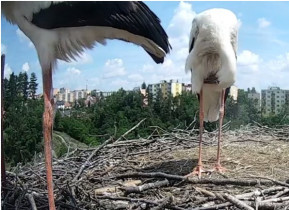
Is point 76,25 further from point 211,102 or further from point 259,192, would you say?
point 211,102

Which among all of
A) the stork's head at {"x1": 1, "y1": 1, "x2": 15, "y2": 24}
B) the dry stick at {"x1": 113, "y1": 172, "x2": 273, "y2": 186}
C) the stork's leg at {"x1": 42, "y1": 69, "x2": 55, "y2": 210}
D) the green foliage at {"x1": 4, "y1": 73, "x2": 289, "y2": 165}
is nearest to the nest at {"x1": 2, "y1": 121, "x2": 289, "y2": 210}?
the dry stick at {"x1": 113, "y1": 172, "x2": 273, "y2": 186}

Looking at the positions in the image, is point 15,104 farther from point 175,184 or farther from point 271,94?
point 271,94

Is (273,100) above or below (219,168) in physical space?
above

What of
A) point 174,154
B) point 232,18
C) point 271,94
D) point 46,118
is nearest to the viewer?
point 46,118

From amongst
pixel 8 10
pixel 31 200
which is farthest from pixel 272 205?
pixel 8 10

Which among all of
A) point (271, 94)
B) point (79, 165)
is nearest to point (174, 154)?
point (79, 165)

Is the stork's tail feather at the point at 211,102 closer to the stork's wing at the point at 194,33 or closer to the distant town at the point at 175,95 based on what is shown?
the stork's wing at the point at 194,33

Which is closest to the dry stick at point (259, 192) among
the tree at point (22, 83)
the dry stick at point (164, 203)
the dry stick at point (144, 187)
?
the dry stick at point (164, 203)
